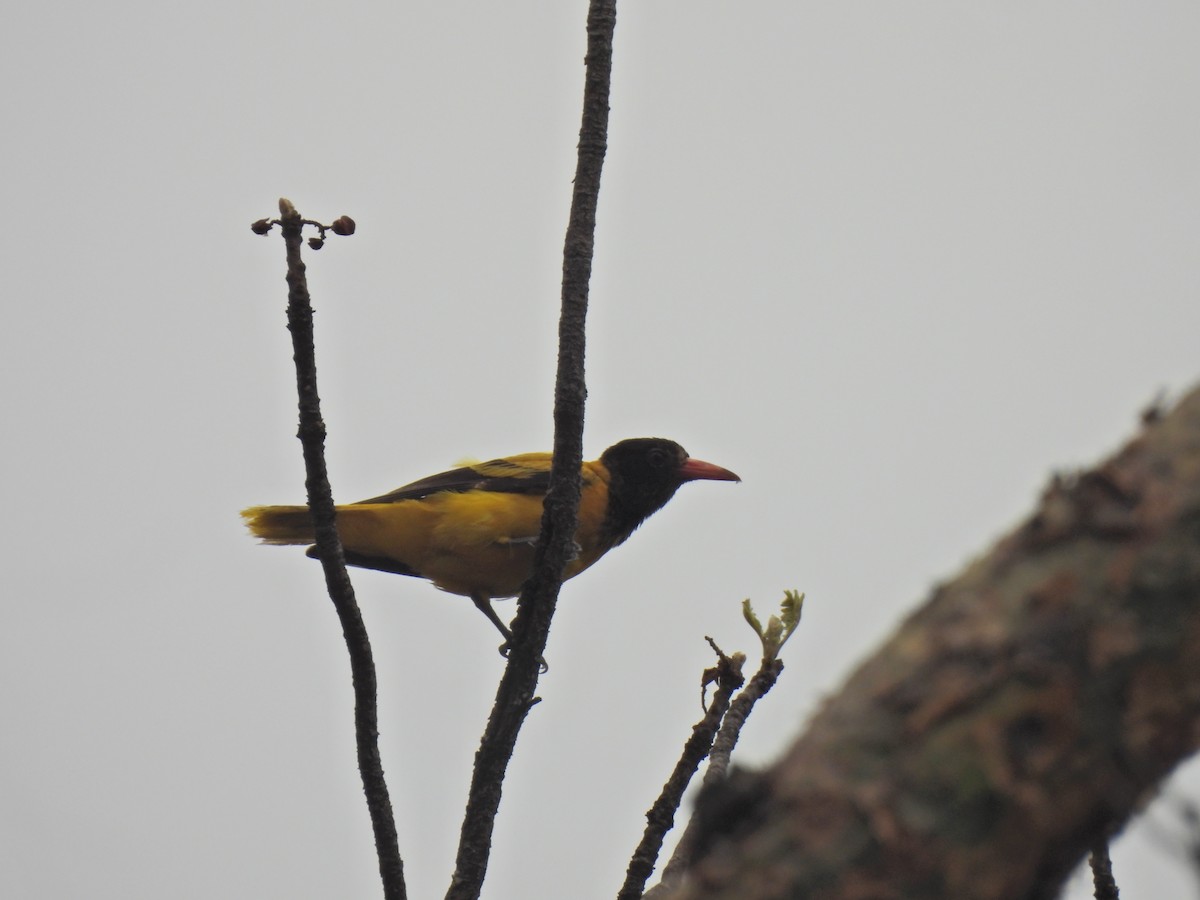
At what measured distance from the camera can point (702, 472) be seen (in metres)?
7.22

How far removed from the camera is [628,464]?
6.94m

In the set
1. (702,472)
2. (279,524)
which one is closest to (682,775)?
(279,524)

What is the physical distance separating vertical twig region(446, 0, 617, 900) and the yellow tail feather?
2.26 meters

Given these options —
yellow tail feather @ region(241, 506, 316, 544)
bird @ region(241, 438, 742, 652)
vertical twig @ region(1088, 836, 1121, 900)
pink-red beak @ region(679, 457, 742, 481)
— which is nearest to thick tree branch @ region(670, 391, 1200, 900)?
vertical twig @ region(1088, 836, 1121, 900)

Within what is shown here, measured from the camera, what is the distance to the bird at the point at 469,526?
5.99 metres

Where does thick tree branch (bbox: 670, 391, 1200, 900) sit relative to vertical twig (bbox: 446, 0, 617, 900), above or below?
below

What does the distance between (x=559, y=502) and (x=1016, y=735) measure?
8.24ft

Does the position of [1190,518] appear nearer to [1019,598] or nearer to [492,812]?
[1019,598]

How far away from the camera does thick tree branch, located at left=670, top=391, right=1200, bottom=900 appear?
141 centimetres

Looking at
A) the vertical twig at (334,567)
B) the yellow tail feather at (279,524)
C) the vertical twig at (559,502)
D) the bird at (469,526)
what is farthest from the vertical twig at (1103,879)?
the yellow tail feather at (279,524)

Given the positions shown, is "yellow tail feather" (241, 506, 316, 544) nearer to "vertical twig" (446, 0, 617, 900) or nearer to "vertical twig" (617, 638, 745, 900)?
"vertical twig" (446, 0, 617, 900)

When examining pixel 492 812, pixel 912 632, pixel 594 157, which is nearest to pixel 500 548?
pixel 492 812

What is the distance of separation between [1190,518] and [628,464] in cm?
552

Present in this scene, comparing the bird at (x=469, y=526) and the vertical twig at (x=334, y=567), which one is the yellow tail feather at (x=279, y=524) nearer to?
the bird at (x=469, y=526)
